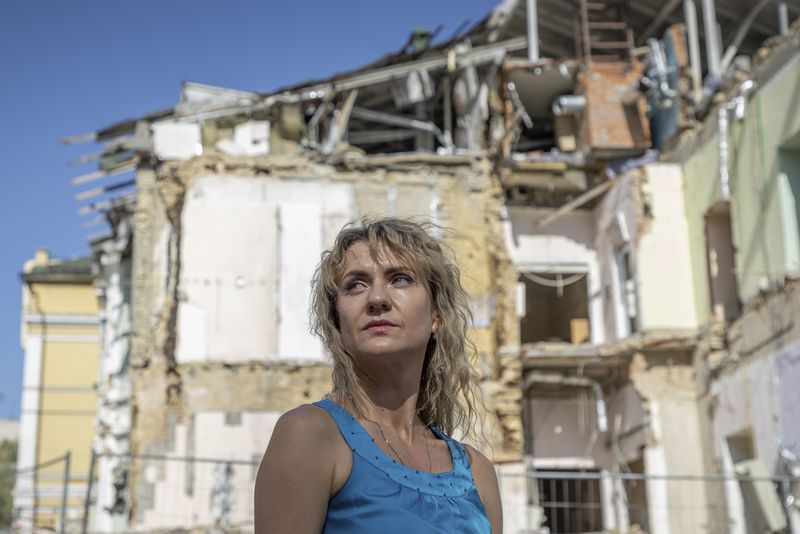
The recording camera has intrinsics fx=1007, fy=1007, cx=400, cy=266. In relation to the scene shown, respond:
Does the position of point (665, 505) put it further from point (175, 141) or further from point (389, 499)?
point (389, 499)

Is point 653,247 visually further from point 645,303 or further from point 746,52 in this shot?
point 746,52

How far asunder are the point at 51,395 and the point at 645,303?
22.1 meters

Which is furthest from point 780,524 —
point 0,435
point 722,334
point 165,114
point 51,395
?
point 0,435

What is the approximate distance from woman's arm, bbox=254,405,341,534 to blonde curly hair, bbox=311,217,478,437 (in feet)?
→ 1.07

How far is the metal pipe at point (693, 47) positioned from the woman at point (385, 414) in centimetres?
1716

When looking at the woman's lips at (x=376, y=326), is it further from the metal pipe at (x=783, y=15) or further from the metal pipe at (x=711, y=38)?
the metal pipe at (x=783, y=15)

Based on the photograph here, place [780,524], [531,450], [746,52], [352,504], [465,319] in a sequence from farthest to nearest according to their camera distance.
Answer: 1. [746,52]
2. [531,450]
3. [780,524]
4. [465,319]
5. [352,504]

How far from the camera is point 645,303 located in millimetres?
18719

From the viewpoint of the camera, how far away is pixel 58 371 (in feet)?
111

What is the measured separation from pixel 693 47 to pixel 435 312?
754 inches

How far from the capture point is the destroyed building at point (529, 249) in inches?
641

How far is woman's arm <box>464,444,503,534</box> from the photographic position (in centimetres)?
307

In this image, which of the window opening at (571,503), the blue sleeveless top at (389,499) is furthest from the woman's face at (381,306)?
the window opening at (571,503)

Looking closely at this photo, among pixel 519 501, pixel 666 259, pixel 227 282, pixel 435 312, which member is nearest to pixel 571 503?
pixel 519 501
